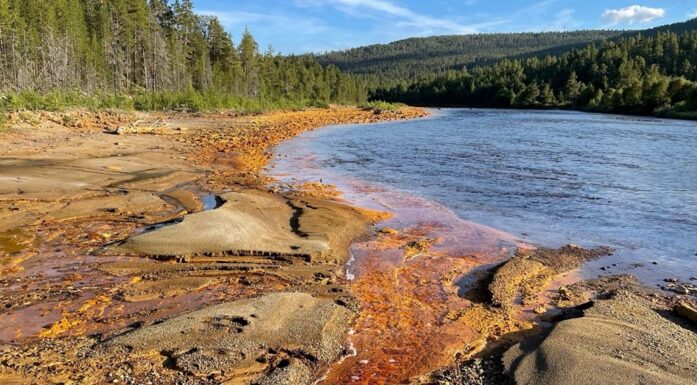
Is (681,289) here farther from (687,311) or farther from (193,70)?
(193,70)

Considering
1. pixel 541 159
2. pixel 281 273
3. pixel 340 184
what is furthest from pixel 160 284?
pixel 541 159

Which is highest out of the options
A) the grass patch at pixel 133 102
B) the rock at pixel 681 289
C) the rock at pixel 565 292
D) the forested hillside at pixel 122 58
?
the forested hillside at pixel 122 58

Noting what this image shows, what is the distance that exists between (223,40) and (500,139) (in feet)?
192

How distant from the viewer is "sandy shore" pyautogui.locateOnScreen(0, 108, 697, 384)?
536cm

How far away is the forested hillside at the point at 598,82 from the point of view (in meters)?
73.7

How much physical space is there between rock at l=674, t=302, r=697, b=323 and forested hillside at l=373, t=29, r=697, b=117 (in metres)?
72.0

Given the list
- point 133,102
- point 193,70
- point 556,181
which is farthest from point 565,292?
point 193,70

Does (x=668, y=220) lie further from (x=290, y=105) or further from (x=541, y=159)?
(x=290, y=105)

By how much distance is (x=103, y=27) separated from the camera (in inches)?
2296

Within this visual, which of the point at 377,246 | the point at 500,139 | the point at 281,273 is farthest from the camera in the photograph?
the point at 500,139

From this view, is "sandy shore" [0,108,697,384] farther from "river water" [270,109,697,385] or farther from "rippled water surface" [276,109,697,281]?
"rippled water surface" [276,109,697,281]

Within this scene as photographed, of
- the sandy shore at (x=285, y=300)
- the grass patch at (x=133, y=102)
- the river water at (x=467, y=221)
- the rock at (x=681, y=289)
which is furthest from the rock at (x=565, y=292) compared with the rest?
the grass patch at (x=133, y=102)

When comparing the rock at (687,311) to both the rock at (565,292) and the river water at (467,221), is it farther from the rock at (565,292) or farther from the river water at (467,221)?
the river water at (467,221)

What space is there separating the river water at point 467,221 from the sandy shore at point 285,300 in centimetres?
6
